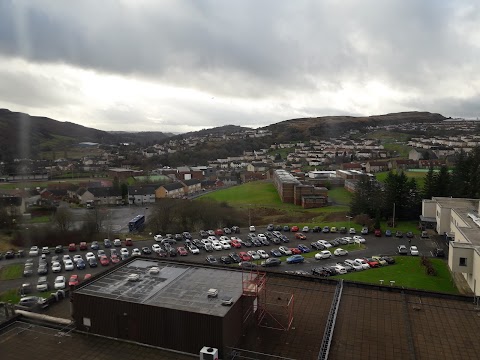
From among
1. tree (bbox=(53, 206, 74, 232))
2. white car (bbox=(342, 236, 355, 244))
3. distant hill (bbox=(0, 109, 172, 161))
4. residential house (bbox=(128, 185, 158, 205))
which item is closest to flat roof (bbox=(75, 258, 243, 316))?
white car (bbox=(342, 236, 355, 244))

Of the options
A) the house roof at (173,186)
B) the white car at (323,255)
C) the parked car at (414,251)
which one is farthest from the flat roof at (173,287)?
the house roof at (173,186)

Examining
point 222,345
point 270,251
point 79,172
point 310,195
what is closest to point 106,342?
point 222,345

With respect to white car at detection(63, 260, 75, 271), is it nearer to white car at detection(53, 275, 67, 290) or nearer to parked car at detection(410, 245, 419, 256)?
white car at detection(53, 275, 67, 290)

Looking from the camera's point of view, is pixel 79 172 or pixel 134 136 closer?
pixel 79 172

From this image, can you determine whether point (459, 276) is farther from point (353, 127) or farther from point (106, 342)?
point (353, 127)

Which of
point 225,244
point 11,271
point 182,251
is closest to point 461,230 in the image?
point 225,244

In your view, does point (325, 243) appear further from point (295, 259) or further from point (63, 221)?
point (63, 221)

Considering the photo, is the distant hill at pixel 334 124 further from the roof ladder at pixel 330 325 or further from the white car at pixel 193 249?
the roof ladder at pixel 330 325
